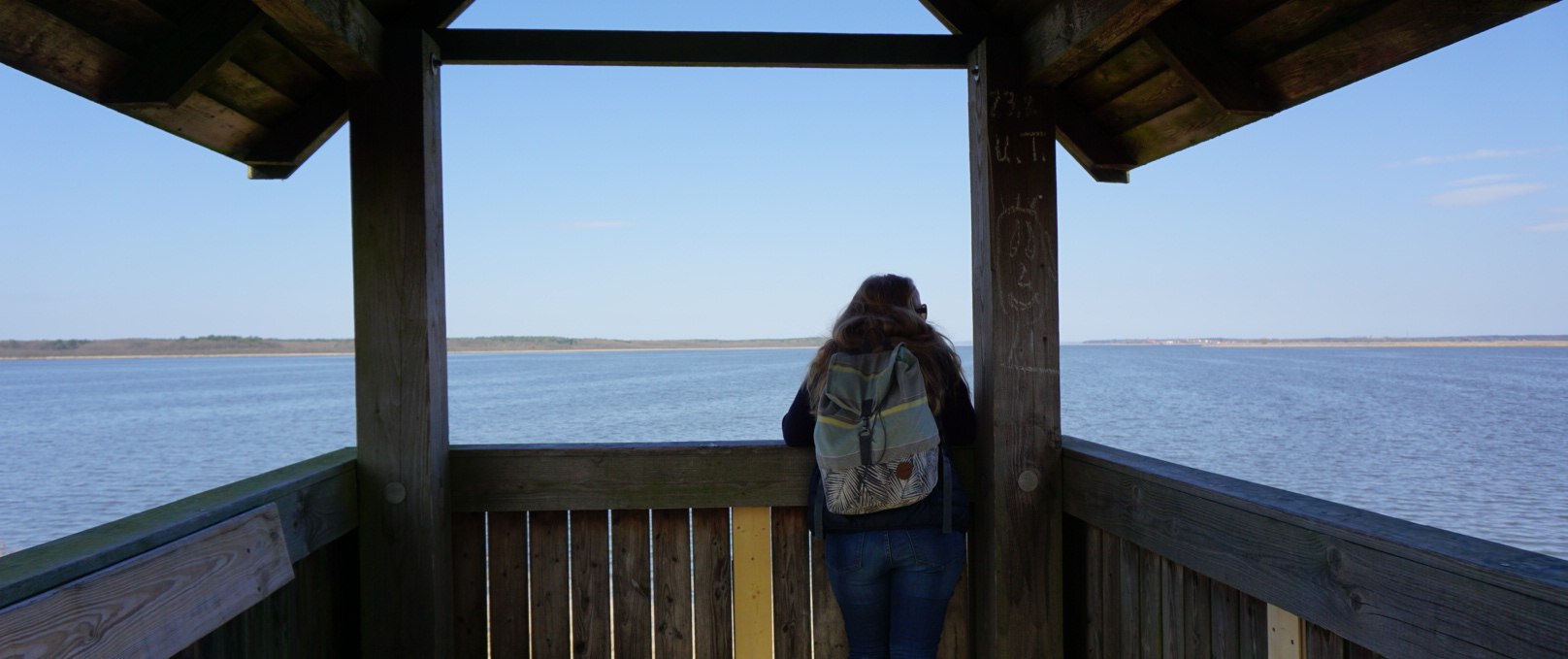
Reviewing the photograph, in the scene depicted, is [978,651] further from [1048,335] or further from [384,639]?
[384,639]

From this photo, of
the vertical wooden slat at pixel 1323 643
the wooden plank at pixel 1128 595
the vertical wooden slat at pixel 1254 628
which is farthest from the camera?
the wooden plank at pixel 1128 595

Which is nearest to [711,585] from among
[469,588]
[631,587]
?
[631,587]

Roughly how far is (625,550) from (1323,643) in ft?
6.06

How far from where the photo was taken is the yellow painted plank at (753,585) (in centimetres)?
279

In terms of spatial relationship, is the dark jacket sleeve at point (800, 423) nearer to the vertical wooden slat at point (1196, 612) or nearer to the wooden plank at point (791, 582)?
the wooden plank at point (791, 582)

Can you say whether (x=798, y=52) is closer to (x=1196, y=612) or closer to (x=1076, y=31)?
(x=1076, y=31)

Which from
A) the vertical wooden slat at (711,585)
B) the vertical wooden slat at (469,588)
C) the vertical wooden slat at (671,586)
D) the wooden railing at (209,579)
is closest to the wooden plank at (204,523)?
the wooden railing at (209,579)

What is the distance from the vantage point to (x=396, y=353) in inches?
101

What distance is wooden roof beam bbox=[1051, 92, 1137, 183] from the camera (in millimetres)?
2980

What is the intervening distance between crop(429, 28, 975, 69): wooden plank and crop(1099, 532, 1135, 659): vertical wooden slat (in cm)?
152

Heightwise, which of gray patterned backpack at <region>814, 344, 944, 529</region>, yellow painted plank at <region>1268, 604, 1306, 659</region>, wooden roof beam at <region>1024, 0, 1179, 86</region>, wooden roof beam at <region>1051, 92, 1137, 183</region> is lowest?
yellow painted plank at <region>1268, 604, 1306, 659</region>

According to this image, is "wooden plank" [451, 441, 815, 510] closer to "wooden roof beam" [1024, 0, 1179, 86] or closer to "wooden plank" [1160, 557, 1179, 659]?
"wooden plank" [1160, 557, 1179, 659]

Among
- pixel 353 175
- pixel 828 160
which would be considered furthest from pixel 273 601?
pixel 828 160

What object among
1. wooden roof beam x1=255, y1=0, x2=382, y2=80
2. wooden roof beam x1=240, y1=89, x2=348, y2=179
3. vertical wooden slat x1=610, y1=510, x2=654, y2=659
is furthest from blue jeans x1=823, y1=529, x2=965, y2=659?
wooden roof beam x1=240, y1=89, x2=348, y2=179
